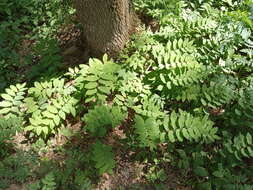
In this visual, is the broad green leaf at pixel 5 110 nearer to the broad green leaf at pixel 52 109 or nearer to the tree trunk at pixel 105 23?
the broad green leaf at pixel 52 109

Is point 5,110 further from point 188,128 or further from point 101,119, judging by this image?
point 188,128

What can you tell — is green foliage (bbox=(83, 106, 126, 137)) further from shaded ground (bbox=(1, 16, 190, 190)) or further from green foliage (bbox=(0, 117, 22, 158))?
green foliage (bbox=(0, 117, 22, 158))

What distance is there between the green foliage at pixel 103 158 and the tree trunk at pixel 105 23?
1219 mm

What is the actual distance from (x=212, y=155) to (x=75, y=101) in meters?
1.56

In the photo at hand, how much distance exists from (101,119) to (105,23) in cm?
110

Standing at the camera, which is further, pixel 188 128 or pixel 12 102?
pixel 12 102

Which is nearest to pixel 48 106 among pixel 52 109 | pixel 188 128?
pixel 52 109

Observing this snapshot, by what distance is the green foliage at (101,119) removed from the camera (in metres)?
3.31

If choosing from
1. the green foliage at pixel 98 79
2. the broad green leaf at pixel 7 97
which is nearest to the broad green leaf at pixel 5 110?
the broad green leaf at pixel 7 97

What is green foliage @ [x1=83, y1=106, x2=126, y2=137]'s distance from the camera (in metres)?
3.31

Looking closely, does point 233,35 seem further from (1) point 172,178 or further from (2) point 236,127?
(1) point 172,178

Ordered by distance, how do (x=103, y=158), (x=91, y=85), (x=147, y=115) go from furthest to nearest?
(x=91, y=85)
(x=147, y=115)
(x=103, y=158)

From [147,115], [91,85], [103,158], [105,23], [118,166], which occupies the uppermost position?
[105,23]

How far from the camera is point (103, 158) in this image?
10.3 ft
